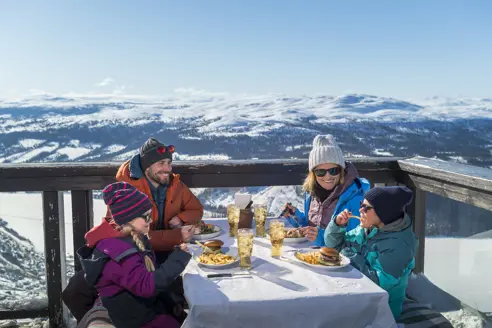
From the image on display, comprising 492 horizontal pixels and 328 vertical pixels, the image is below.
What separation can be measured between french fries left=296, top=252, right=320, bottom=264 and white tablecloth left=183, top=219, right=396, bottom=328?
0.46 ft

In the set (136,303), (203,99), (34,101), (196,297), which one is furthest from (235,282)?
(203,99)

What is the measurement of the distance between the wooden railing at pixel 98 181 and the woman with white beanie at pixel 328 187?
0.48 m

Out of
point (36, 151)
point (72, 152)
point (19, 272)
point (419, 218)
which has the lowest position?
point (72, 152)

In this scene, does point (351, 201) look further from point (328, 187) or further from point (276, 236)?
point (276, 236)

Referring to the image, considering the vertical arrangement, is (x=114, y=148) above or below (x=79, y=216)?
below

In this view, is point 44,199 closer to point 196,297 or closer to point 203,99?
point 196,297

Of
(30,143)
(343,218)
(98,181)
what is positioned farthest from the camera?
(30,143)

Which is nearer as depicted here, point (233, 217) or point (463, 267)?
point (233, 217)

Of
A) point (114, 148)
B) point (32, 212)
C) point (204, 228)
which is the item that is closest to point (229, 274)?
point (204, 228)

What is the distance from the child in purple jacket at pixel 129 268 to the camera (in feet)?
5.94

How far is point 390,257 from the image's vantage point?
201 centimetres

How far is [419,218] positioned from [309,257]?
1.70m

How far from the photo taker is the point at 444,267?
3145mm

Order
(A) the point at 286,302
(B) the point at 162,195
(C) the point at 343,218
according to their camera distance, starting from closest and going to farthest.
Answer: (A) the point at 286,302, (C) the point at 343,218, (B) the point at 162,195
